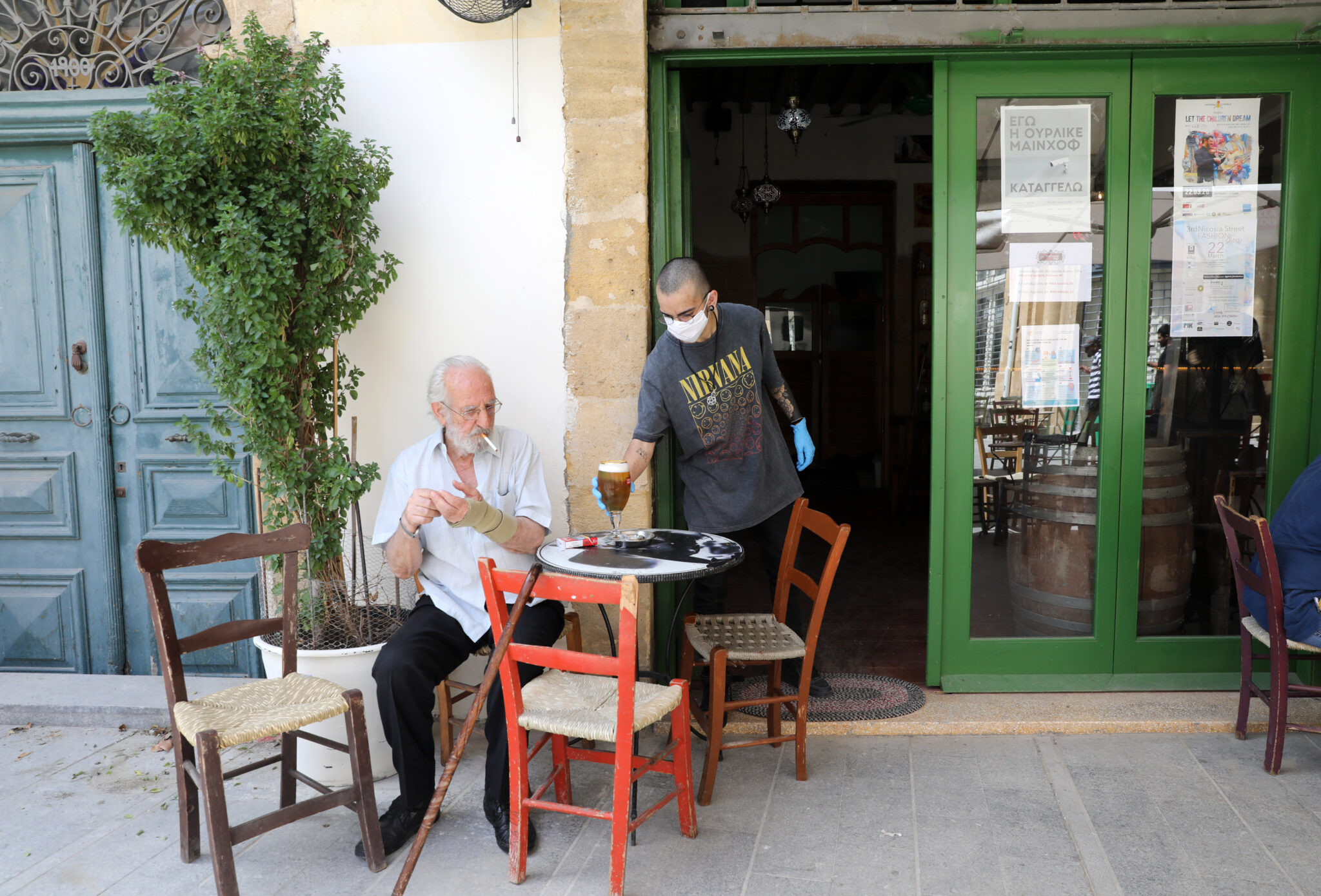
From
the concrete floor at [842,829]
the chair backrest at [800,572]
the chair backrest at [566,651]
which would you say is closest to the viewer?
the chair backrest at [566,651]

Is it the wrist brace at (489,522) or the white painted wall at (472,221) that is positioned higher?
the white painted wall at (472,221)

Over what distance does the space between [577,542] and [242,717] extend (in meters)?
1.04

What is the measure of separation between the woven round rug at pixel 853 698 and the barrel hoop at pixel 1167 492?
3.80 feet

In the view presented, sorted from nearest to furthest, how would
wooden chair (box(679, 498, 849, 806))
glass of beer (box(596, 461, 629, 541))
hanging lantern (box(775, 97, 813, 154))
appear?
glass of beer (box(596, 461, 629, 541)) → wooden chair (box(679, 498, 849, 806)) → hanging lantern (box(775, 97, 813, 154))

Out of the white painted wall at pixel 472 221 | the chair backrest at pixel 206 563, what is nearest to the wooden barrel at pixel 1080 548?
the white painted wall at pixel 472 221

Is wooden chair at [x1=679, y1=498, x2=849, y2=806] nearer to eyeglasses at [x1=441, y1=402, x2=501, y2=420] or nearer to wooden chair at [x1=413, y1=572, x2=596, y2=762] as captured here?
wooden chair at [x1=413, y1=572, x2=596, y2=762]

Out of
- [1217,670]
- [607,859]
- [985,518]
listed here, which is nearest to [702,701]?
[607,859]

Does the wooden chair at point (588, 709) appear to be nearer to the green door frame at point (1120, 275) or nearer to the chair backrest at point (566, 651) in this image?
the chair backrest at point (566, 651)

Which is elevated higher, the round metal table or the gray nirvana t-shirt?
the gray nirvana t-shirt

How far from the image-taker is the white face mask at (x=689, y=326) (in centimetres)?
301

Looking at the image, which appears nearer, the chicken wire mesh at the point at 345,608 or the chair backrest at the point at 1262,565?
the chair backrest at the point at 1262,565

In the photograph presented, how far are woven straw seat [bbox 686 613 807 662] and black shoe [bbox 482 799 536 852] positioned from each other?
2.41 feet

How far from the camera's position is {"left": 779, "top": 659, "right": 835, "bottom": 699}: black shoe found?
3479 millimetres

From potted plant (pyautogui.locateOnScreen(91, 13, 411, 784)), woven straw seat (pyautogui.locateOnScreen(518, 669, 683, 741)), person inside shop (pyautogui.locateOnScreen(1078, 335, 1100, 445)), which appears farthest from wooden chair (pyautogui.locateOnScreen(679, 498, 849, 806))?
person inside shop (pyautogui.locateOnScreen(1078, 335, 1100, 445))
